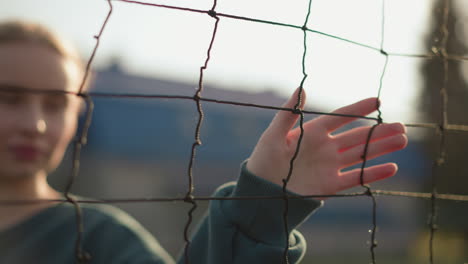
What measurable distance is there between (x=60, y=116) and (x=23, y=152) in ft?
0.35

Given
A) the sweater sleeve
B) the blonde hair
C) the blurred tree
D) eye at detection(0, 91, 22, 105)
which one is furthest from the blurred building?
the sweater sleeve

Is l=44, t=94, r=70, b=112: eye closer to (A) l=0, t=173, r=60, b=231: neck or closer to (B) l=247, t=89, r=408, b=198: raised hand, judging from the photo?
(A) l=0, t=173, r=60, b=231: neck

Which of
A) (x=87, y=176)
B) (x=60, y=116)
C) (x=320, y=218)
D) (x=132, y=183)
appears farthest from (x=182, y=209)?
(x=60, y=116)

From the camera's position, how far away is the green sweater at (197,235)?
0.82 m

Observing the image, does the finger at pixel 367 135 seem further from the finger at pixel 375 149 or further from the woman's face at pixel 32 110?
the woman's face at pixel 32 110

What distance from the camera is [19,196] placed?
40.2 inches

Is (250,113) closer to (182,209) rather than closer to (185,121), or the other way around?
(185,121)

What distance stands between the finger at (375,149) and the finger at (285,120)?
0.11 metres

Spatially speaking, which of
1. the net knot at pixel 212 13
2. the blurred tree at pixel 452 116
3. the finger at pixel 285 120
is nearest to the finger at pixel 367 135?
the finger at pixel 285 120

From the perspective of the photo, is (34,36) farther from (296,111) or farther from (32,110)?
(296,111)

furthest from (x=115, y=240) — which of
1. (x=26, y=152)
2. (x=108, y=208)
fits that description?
(x=26, y=152)

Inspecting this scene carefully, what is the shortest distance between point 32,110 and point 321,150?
0.52 m

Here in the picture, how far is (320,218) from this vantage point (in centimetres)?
1081

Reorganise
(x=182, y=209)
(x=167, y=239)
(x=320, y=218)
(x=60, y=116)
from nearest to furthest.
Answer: (x=60, y=116) → (x=167, y=239) → (x=182, y=209) → (x=320, y=218)
